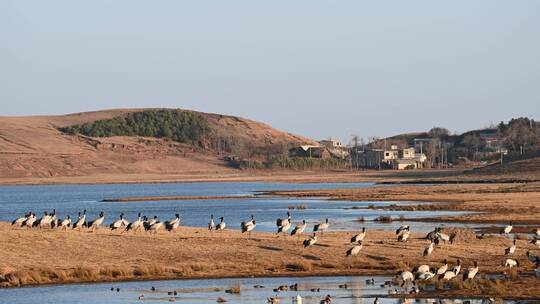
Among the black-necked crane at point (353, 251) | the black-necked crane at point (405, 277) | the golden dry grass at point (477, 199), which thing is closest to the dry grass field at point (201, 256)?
the black-necked crane at point (353, 251)

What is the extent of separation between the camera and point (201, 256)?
42.5 m

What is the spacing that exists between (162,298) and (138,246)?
10.3 metres

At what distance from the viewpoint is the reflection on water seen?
3359cm

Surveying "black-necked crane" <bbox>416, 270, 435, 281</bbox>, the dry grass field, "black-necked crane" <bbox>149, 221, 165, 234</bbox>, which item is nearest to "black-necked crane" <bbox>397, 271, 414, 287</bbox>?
"black-necked crane" <bbox>416, 270, 435, 281</bbox>

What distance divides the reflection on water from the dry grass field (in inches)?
49.9

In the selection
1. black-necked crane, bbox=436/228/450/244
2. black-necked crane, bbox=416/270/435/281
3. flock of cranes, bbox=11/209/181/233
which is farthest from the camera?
flock of cranes, bbox=11/209/181/233

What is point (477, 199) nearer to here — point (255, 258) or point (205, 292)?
point (255, 258)

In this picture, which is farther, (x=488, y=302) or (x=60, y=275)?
(x=60, y=275)

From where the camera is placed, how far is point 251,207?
3772 inches

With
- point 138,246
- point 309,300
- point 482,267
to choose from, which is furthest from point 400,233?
point 309,300

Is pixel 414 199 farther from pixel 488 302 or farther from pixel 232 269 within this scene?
pixel 488 302

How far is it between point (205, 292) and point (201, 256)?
267 inches

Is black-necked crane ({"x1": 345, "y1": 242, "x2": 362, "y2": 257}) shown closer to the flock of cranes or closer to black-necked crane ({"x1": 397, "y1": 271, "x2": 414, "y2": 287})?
black-necked crane ({"x1": 397, "y1": 271, "x2": 414, "y2": 287})

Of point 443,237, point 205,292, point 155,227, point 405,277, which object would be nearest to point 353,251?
point 443,237
